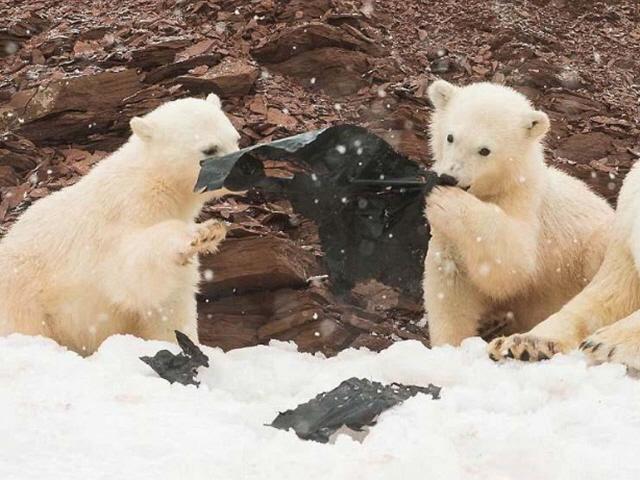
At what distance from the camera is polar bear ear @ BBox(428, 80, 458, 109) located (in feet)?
21.8

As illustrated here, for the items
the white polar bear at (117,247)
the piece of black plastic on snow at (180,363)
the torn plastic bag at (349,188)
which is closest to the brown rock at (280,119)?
the white polar bear at (117,247)

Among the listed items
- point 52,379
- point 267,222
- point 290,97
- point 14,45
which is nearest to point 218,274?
point 267,222

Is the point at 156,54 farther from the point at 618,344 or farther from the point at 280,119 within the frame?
the point at 618,344

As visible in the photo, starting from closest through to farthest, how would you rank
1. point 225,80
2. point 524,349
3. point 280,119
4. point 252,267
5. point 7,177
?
point 524,349 < point 252,267 < point 7,177 < point 280,119 < point 225,80

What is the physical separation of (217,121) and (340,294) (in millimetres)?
1416

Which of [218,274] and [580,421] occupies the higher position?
[580,421]

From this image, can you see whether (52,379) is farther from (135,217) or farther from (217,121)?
(217,121)

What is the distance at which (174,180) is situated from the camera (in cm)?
596

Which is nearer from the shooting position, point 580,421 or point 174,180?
point 580,421

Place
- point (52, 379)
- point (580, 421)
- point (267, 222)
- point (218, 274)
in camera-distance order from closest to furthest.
Result: point (580, 421) < point (52, 379) < point (218, 274) < point (267, 222)

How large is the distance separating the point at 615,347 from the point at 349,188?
1.94 metres

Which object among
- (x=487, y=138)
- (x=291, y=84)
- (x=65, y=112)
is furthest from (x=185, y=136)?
(x=291, y=84)

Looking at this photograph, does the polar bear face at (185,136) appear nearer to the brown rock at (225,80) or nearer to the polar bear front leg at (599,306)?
the polar bear front leg at (599,306)

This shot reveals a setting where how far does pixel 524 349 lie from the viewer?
481 cm
